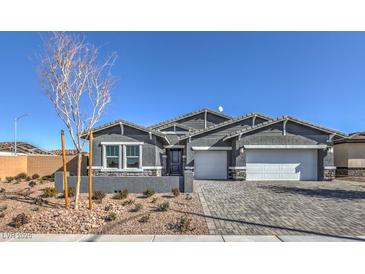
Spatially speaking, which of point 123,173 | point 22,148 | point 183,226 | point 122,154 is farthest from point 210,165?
point 22,148

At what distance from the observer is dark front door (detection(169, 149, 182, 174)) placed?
18.1 m

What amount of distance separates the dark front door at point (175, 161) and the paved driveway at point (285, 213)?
7.97 metres

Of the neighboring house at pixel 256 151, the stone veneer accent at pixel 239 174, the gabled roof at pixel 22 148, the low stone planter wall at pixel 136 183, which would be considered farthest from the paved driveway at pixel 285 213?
the gabled roof at pixel 22 148

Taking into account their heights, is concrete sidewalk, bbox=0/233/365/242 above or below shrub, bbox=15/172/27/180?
Answer: above

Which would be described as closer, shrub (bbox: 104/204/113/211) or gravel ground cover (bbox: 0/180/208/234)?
gravel ground cover (bbox: 0/180/208/234)

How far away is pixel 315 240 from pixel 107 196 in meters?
7.48

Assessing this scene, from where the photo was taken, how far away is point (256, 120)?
19.0 meters

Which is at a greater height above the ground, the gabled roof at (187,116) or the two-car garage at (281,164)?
the gabled roof at (187,116)

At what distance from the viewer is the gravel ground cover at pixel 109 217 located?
18.2ft

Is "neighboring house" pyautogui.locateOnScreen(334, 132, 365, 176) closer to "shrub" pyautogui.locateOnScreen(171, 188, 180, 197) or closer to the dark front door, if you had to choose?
the dark front door

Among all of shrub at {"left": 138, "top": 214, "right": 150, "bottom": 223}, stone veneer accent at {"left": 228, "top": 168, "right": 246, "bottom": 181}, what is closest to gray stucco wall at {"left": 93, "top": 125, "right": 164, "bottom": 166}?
stone veneer accent at {"left": 228, "top": 168, "right": 246, "bottom": 181}

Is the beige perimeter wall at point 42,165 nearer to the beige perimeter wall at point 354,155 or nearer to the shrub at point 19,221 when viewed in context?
the shrub at point 19,221

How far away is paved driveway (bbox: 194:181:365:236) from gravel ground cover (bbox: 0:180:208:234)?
64cm
